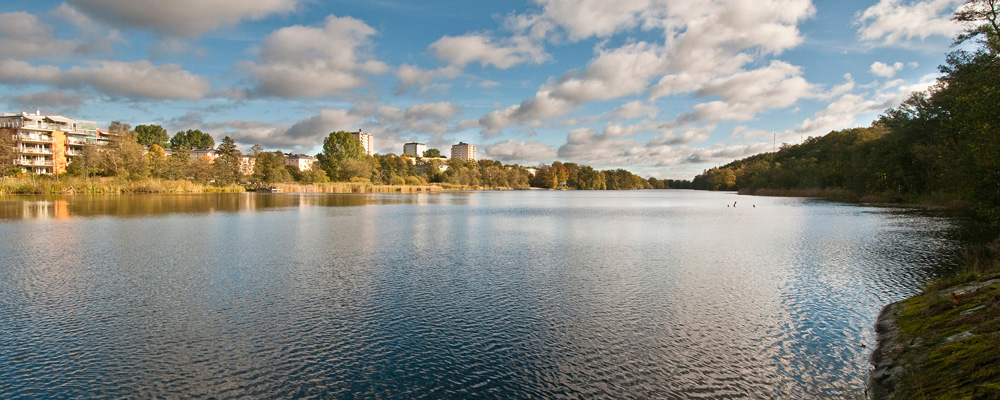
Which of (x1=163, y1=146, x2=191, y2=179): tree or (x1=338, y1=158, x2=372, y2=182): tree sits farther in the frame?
(x1=338, y1=158, x2=372, y2=182): tree

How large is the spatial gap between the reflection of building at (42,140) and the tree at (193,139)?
236 feet

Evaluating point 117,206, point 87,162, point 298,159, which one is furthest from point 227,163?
point 298,159

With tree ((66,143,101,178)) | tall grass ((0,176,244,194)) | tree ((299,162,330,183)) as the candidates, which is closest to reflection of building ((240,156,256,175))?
tree ((299,162,330,183))

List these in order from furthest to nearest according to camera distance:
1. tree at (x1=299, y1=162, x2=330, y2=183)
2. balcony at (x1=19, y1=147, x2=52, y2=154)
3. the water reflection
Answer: tree at (x1=299, y1=162, x2=330, y2=183), balcony at (x1=19, y1=147, x2=52, y2=154), the water reflection

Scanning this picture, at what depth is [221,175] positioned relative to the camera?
83.2 m

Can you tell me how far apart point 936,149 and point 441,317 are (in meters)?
45.7

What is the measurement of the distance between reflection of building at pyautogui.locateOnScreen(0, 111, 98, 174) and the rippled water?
8219 centimetres

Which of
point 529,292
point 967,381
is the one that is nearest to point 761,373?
point 967,381

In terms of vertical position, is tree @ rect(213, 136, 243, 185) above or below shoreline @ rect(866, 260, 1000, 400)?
above

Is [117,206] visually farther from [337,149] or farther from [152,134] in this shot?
[152,134]

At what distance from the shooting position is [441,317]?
9.01 m

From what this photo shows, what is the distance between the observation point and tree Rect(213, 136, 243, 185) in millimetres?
83312

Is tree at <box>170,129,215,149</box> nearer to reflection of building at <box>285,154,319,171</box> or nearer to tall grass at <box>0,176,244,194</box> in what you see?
reflection of building at <box>285,154,319,171</box>

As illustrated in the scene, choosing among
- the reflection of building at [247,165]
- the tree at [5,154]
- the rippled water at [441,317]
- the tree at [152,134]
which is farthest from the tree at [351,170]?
the rippled water at [441,317]
